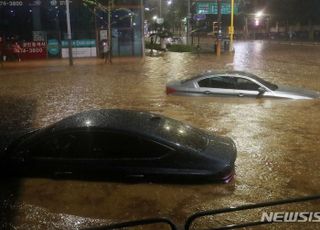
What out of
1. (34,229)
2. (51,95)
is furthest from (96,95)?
(34,229)

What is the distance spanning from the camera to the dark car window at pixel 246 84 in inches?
538

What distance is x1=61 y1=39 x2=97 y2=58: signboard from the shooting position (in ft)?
108

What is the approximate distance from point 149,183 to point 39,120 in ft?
21.3

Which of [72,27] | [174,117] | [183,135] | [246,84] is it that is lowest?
[174,117]

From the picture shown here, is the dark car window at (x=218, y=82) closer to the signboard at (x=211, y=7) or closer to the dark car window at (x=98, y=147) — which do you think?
the dark car window at (x=98, y=147)

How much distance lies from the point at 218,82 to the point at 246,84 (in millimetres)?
912

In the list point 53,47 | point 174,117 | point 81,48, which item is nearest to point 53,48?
point 53,47

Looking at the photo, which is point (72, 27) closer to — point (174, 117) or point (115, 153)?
point (174, 117)

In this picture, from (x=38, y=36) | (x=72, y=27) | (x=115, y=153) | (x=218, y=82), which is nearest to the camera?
(x=115, y=153)

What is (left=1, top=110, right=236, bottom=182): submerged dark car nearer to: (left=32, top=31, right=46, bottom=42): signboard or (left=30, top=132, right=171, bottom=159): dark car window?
(left=30, top=132, right=171, bottom=159): dark car window

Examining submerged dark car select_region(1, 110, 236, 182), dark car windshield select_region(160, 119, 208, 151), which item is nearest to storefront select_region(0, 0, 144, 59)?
dark car windshield select_region(160, 119, 208, 151)

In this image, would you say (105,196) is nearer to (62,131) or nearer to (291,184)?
(62,131)

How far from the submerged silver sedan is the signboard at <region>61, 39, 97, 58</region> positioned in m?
20.6

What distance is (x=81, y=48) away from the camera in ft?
109
